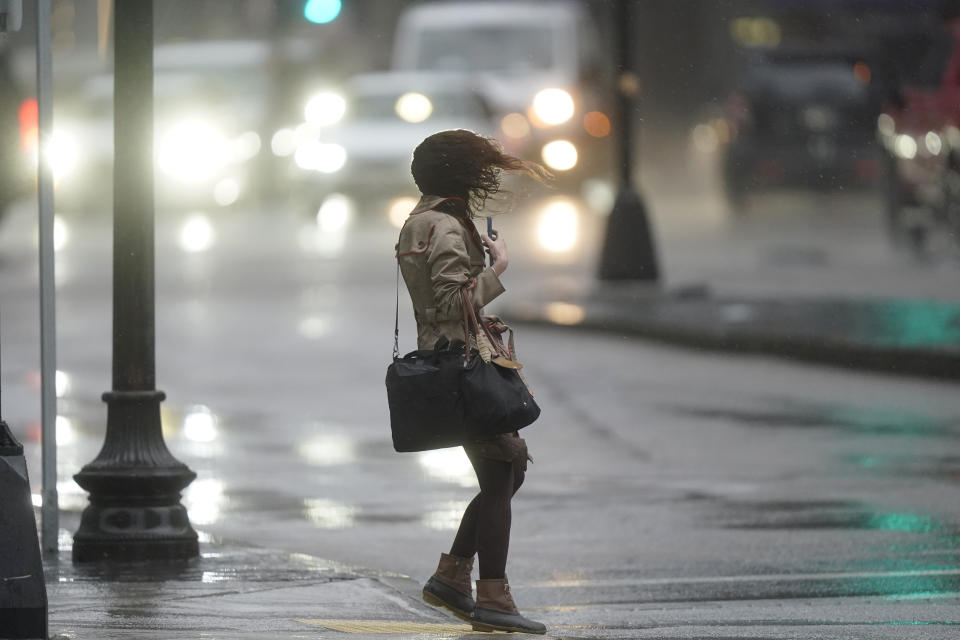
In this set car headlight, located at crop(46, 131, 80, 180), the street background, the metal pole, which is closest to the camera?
the street background

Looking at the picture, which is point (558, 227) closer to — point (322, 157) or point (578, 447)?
point (322, 157)

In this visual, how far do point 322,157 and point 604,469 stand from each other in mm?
18676

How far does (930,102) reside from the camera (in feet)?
68.5

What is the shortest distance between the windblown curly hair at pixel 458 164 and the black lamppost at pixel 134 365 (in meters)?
1.61

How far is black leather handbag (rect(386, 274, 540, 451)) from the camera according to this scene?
621cm

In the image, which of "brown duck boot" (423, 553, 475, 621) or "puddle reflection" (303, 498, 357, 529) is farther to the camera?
"puddle reflection" (303, 498, 357, 529)

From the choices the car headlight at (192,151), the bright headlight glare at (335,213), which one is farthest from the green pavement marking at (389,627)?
the car headlight at (192,151)

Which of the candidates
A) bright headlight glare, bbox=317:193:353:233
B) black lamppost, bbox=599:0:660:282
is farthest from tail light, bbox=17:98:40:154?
black lamppost, bbox=599:0:660:282

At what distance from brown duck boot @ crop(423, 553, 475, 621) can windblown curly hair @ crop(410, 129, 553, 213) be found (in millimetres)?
1120

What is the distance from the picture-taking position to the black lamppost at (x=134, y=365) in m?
7.64

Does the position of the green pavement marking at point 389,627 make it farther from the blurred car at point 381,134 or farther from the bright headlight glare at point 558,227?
the blurred car at point 381,134

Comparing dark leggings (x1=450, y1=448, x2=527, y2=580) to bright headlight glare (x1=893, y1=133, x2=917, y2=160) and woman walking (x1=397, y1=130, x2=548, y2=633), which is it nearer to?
woman walking (x1=397, y1=130, x2=548, y2=633)

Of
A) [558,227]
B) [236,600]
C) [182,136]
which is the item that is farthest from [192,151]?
[236,600]

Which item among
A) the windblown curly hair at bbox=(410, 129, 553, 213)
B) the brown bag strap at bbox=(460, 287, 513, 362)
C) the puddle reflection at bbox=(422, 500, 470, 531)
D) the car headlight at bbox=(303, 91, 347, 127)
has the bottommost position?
the puddle reflection at bbox=(422, 500, 470, 531)
